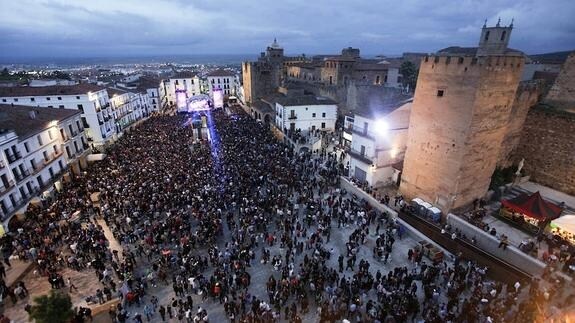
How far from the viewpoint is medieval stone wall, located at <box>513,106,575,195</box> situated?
2211 centimetres

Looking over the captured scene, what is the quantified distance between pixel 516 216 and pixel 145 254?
22.7m

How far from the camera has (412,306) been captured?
41.0 feet

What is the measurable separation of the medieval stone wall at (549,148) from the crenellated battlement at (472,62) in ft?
25.7

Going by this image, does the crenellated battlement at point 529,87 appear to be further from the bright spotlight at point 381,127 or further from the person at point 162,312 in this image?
the person at point 162,312

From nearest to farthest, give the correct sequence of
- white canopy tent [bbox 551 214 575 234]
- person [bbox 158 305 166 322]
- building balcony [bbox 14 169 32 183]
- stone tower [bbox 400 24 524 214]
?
person [bbox 158 305 166 322] → white canopy tent [bbox 551 214 575 234] → stone tower [bbox 400 24 524 214] → building balcony [bbox 14 169 32 183]

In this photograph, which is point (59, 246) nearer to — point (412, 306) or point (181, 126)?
point (412, 306)

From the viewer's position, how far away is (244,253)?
15.8 m

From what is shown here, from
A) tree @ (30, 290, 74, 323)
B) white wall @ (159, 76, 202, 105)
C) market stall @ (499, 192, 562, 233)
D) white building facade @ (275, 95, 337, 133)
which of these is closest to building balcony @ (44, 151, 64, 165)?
tree @ (30, 290, 74, 323)

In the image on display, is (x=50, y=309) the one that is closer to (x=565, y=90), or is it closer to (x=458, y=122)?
(x=458, y=122)

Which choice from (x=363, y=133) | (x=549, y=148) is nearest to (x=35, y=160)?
(x=363, y=133)

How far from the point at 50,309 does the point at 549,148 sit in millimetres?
32071

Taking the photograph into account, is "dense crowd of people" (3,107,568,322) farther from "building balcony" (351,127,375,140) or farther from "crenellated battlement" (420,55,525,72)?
"crenellated battlement" (420,55,525,72)

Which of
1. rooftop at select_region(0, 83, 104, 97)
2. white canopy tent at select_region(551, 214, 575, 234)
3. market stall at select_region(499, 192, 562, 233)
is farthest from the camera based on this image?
rooftop at select_region(0, 83, 104, 97)

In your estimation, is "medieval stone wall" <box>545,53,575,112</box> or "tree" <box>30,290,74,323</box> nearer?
"tree" <box>30,290,74,323</box>
